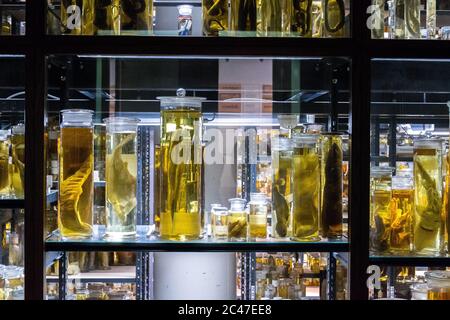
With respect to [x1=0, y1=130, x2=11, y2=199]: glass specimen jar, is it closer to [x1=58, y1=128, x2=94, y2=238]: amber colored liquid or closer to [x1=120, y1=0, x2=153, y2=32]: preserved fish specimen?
[x1=58, y1=128, x2=94, y2=238]: amber colored liquid

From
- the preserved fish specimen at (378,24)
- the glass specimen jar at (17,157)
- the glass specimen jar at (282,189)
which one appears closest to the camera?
the preserved fish specimen at (378,24)

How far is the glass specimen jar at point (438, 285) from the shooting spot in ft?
4.88

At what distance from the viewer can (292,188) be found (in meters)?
1.53

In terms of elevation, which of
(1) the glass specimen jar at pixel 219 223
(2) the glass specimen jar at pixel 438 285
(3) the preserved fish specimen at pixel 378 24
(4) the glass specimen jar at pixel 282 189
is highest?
(3) the preserved fish specimen at pixel 378 24

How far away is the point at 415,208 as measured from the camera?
60.2 inches

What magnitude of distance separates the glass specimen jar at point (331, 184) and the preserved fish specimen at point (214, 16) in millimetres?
424

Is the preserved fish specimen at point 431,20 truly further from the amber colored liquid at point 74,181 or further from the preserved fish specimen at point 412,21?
the amber colored liquid at point 74,181

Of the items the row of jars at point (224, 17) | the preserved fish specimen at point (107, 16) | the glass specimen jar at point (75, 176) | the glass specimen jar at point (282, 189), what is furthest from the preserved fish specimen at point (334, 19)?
the glass specimen jar at point (75, 176)

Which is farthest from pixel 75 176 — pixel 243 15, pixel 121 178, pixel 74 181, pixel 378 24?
pixel 378 24

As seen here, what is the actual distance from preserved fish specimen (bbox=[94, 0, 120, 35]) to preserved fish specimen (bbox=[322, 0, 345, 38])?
1.88ft

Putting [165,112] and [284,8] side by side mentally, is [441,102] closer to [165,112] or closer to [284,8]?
[284,8]

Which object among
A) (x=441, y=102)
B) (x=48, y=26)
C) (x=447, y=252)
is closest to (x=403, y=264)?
(x=447, y=252)

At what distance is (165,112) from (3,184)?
58 centimetres

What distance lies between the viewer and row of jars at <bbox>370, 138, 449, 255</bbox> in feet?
4.87
